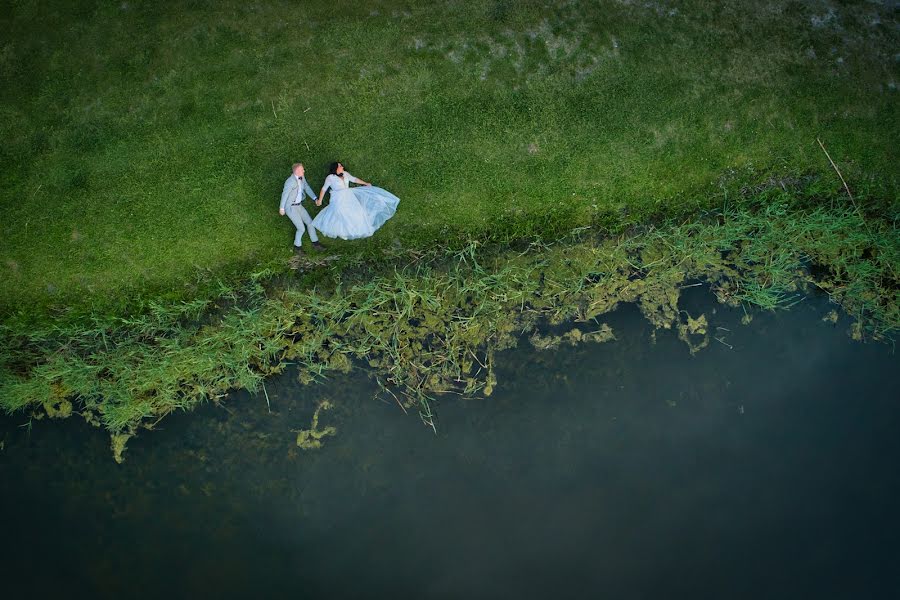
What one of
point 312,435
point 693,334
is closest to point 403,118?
point 312,435

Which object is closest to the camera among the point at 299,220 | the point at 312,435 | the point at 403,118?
the point at 299,220

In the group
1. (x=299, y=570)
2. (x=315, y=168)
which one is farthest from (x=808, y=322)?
(x=299, y=570)

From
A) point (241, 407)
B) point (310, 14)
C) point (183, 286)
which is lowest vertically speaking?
point (241, 407)

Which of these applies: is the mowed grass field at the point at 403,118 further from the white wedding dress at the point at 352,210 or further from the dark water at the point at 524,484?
the dark water at the point at 524,484

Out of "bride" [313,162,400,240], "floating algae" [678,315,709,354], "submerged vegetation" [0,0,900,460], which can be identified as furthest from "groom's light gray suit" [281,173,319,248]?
"floating algae" [678,315,709,354]

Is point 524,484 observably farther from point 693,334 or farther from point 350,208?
point 350,208

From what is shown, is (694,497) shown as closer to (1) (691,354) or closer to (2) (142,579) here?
(1) (691,354)
